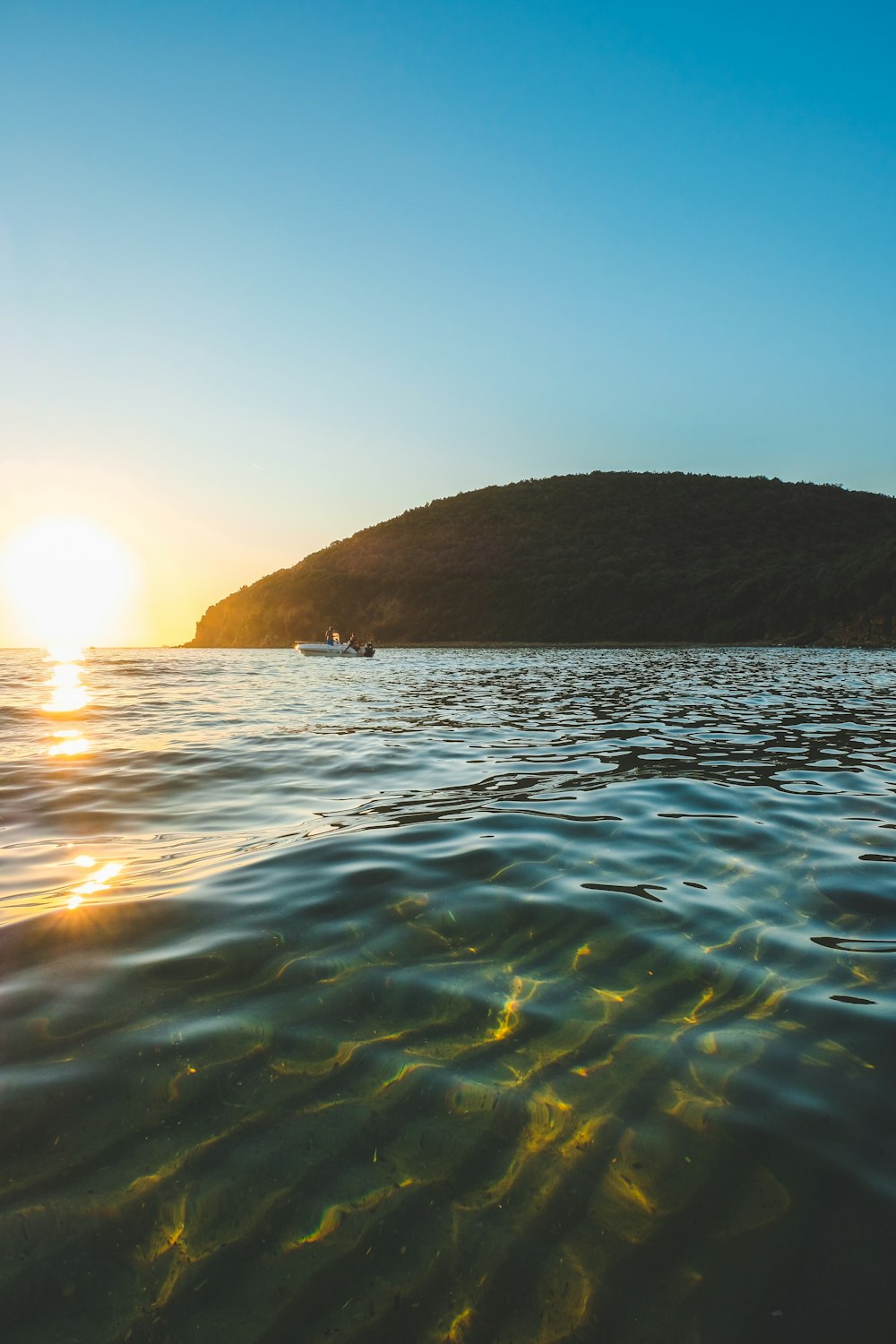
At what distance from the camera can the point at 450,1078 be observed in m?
2.45

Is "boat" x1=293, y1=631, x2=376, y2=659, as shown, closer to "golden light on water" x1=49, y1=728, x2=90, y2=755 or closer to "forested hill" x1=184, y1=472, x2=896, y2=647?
"forested hill" x1=184, y1=472, x2=896, y2=647

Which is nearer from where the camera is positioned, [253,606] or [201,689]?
[201,689]

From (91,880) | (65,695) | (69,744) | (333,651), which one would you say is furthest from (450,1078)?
(333,651)

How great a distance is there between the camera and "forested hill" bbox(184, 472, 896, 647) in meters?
68.8

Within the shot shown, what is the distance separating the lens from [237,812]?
21.9 ft

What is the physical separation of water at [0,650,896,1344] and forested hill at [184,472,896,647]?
6455 centimetres

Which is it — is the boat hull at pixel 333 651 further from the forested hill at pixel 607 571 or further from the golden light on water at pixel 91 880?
the golden light on water at pixel 91 880

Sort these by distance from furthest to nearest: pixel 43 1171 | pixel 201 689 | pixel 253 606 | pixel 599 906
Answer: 1. pixel 253 606
2. pixel 201 689
3. pixel 599 906
4. pixel 43 1171

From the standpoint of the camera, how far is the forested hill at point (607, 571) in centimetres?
6875

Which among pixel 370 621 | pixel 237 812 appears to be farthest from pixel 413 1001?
pixel 370 621

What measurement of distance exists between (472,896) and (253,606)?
11456 centimetres

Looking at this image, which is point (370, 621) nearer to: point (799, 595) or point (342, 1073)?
point (799, 595)

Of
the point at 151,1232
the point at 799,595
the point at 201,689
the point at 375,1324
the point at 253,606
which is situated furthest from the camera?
the point at 253,606

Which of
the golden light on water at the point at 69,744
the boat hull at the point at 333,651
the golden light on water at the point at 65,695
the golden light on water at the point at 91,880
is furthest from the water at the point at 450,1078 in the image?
the boat hull at the point at 333,651
